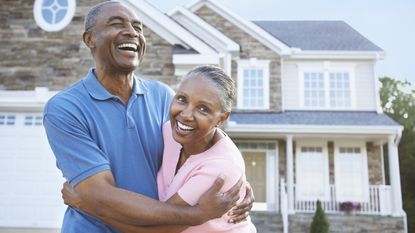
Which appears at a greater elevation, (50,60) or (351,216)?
(50,60)

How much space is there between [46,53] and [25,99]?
1.05 meters

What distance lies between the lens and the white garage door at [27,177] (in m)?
8.98

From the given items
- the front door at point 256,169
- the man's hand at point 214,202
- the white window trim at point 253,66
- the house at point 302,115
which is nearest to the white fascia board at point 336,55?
the house at point 302,115

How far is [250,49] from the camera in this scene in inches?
→ 670

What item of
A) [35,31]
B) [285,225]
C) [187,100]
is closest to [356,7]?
[285,225]

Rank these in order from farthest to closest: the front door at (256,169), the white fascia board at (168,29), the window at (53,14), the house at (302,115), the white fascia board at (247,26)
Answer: the white fascia board at (247,26) → the front door at (256,169) → the house at (302,115) → the window at (53,14) → the white fascia board at (168,29)

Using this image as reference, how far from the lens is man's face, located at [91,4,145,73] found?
2.04 m

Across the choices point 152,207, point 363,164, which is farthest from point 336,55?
point 152,207

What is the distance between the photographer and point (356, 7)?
2012 centimetres

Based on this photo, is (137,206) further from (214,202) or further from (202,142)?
(202,142)

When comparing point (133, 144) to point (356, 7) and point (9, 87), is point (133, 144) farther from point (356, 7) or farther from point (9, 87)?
point (356, 7)

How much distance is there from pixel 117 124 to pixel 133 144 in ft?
0.34

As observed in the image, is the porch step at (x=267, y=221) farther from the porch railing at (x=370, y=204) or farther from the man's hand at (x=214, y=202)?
the man's hand at (x=214, y=202)

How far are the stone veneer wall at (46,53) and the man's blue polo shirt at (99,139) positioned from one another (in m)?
7.09
